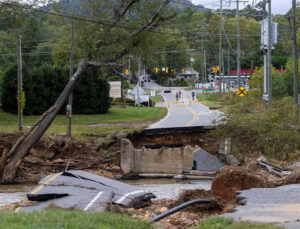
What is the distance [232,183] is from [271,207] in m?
3.57

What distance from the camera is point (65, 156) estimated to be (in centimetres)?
2859

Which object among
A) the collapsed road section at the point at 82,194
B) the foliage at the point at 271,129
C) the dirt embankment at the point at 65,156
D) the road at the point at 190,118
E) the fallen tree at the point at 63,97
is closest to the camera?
the collapsed road section at the point at 82,194

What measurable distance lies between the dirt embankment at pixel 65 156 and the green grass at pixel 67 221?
17.1 metres

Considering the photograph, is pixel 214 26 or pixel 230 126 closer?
pixel 230 126

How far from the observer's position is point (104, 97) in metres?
54.1

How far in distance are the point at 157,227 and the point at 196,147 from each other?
1962 centimetres

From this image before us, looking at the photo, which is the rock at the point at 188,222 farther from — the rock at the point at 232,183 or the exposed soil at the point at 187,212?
the rock at the point at 232,183

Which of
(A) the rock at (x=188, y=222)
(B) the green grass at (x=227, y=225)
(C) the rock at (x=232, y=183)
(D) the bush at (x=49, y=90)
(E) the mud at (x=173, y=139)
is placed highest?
(D) the bush at (x=49, y=90)

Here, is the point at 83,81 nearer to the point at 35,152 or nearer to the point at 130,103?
the point at 130,103

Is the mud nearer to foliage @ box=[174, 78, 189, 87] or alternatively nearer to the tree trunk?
the tree trunk

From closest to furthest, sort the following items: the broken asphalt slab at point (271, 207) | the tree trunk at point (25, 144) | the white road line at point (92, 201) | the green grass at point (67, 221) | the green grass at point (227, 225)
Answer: the green grass at point (67, 221) < the green grass at point (227, 225) < the broken asphalt slab at point (271, 207) < the white road line at point (92, 201) < the tree trunk at point (25, 144)

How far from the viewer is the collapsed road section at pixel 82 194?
1132 cm

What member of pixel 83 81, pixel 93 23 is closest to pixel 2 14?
pixel 93 23

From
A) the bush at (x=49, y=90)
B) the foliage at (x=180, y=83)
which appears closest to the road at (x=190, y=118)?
the bush at (x=49, y=90)
